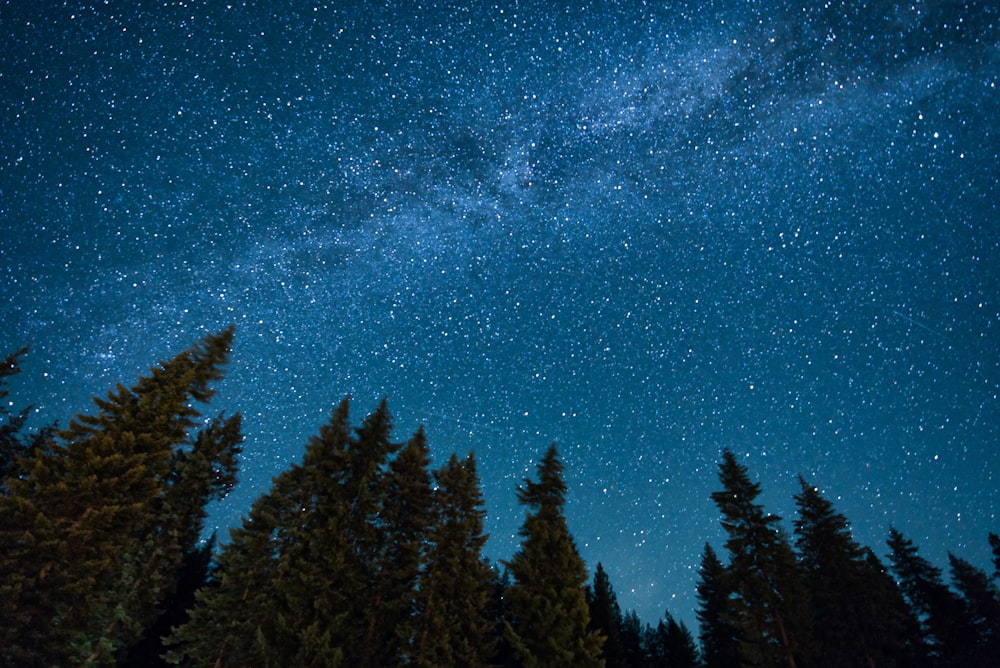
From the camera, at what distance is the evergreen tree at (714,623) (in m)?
41.7

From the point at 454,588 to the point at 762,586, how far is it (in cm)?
1680

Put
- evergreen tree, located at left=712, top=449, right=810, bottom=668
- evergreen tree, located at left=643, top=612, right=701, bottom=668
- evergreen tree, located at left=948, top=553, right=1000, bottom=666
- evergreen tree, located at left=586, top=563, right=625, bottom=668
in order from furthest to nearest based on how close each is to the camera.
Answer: evergreen tree, located at left=643, top=612, right=701, bottom=668, evergreen tree, located at left=586, top=563, right=625, bottom=668, evergreen tree, located at left=948, top=553, right=1000, bottom=666, evergreen tree, located at left=712, top=449, right=810, bottom=668

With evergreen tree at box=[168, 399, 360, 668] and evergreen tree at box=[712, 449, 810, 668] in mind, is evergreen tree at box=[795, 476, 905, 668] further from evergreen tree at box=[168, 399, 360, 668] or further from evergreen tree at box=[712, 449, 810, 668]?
evergreen tree at box=[168, 399, 360, 668]

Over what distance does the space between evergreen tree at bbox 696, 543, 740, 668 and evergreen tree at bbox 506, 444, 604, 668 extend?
67.9 ft

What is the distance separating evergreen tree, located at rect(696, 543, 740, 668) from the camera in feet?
137

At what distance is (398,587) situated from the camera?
82.5 feet

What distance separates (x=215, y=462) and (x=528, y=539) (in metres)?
19.7

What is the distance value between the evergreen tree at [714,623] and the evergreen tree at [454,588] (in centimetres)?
2422

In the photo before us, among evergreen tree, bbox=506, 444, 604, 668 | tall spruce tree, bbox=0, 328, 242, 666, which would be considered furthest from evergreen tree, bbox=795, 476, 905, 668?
tall spruce tree, bbox=0, 328, 242, 666

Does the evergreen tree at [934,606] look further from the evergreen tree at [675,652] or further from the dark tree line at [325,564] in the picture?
the evergreen tree at [675,652]

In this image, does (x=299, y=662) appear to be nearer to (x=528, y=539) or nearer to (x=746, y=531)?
(x=528, y=539)

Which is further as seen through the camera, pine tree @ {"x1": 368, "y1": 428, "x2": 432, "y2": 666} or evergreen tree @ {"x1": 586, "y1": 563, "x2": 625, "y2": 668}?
evergreen tree @ {"x1": 586, "y1": 563, "x2": 625, "y2": 668}

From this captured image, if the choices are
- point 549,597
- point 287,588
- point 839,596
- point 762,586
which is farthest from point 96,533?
point 839,596

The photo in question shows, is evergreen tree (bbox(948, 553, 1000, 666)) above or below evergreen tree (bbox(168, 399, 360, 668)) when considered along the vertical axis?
above
